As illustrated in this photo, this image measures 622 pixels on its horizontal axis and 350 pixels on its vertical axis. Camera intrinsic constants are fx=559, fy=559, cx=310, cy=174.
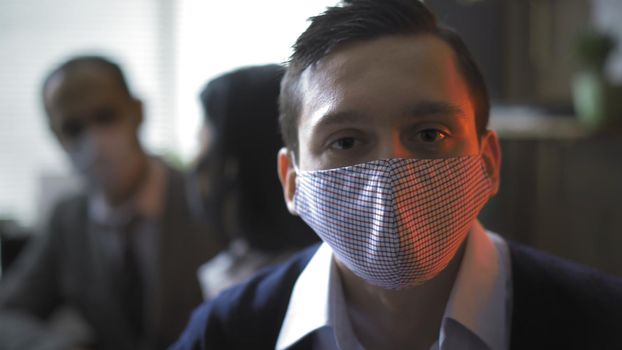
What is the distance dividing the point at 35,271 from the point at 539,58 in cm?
141

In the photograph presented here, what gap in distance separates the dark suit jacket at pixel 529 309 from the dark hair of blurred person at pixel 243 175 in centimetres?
30

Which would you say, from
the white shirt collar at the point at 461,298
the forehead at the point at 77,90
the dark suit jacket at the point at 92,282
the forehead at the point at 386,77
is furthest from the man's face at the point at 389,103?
the forehead at the point at 77,90

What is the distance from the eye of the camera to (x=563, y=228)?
3.74ft

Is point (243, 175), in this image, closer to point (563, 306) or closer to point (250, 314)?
point (250, 314)

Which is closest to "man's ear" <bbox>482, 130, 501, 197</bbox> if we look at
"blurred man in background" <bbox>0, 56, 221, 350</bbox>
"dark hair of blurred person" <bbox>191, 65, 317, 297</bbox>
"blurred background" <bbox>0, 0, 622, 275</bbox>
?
"blurred background" <bbox>0, 0, 622, 275</bbox>

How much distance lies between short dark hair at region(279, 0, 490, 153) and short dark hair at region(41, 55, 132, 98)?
0.96 metres

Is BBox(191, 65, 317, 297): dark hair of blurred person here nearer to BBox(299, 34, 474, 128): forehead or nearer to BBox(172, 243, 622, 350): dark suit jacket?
BBox(172, 243, 622, 350): dark suit jacket

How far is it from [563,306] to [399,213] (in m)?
0.21

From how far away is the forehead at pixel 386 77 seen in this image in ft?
1.64

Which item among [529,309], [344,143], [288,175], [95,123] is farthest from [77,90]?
[529,309]

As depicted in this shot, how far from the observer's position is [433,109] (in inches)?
20.0

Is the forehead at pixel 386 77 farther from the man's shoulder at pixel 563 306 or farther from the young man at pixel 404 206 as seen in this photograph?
the man's shoulder at pixel 563 306

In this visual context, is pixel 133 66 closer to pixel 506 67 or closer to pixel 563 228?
pixel 506 67

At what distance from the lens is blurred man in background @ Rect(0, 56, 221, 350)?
1.31 meters
